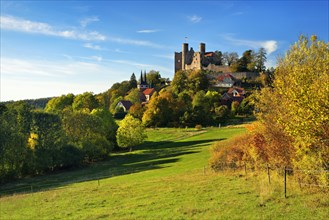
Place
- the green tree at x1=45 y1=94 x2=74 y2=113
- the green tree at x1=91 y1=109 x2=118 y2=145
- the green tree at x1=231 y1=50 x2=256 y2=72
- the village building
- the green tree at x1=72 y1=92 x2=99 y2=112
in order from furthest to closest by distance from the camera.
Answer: the green tree at x1=231 y1=50 x2=256 y2=72 → the village building → the green tree at x1=45 y1=94 x2=74 y2=113 → the green tree at x1=72 y1=92 x2=99 y2=112 → the green tree at x1=91 y1=109 x2=118 y2=145

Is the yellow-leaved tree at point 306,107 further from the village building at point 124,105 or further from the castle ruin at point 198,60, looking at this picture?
the castle ruin at point 198,60

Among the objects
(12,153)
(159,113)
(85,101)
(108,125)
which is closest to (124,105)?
(85,101)

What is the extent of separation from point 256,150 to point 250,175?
2070 mm

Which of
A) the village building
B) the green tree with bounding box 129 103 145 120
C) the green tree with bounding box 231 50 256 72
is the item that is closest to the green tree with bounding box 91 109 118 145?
the green tree with bounding box 129 103 145 120

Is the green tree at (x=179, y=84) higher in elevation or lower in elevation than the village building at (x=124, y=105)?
higher

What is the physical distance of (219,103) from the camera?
9700 cm

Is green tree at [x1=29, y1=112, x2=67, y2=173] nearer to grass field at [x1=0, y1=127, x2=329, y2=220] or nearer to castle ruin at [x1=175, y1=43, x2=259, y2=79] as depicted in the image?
grass field at [x1=0, y1=127, x2=329, y2=220]

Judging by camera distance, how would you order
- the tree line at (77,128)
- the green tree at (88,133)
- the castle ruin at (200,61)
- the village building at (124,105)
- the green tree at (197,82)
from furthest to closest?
the castle ruin at (200,61)
the village building at (124,105)
the green tree at (197,82)
the green tree at (88,133)
the tree line at (77,128)

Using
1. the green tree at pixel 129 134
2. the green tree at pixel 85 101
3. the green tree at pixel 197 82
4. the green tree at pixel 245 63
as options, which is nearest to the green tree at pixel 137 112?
the green tree at pixel 85 101

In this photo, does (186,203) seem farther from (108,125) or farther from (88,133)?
(108,125)

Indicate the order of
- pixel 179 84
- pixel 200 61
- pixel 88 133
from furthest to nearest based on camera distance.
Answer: pixel 200 61 < pixel 179 84 < pixel 88 133

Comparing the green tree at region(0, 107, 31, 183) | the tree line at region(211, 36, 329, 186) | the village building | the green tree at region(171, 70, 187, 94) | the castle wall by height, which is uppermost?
the castle wall

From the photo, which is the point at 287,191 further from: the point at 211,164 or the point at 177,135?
the point at 177,135

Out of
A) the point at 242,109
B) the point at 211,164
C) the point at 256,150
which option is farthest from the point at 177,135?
the point at 256,150
